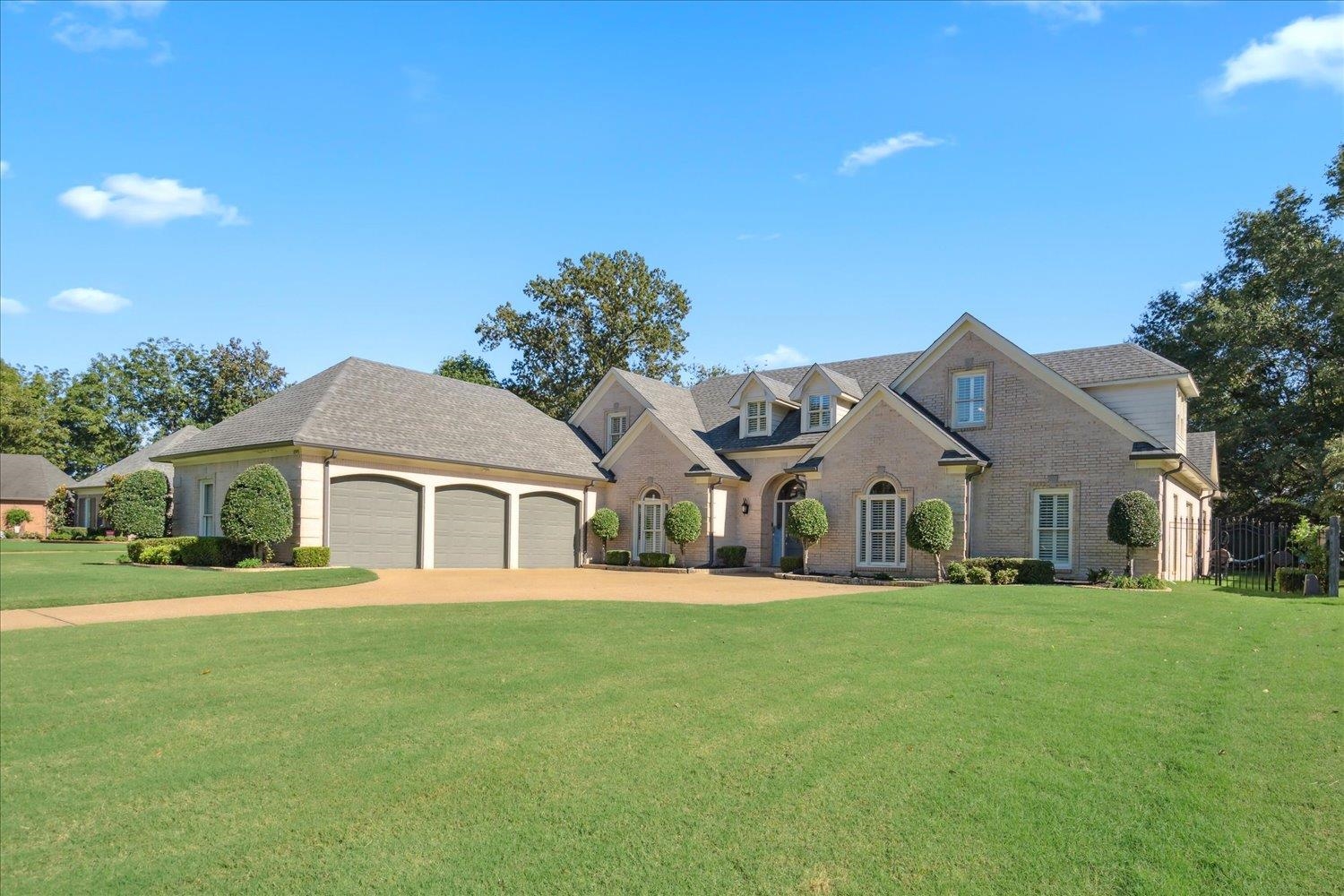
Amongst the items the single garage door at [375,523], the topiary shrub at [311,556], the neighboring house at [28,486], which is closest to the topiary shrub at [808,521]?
the single garage door at [375,523]

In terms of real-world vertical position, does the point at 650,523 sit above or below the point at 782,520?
below

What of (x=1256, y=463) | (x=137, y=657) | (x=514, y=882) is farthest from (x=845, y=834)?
(x=1256, y=463)

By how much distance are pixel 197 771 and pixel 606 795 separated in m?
3.05

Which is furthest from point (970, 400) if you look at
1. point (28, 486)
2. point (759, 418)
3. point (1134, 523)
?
point (28, 486)

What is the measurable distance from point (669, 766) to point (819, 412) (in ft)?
78.9

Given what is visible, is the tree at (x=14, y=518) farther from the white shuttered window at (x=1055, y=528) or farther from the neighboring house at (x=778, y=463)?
the white shuttered window at (x=1055, y=528)

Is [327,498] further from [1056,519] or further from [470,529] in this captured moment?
[1056,519]

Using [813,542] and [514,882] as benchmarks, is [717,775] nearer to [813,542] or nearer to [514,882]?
[514,882]

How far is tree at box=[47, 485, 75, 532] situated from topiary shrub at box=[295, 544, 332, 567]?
137 feet

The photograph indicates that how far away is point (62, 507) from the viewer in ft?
180

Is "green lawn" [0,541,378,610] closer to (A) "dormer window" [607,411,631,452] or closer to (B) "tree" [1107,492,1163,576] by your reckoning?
(A) "dormer window" [607,411,631,452]

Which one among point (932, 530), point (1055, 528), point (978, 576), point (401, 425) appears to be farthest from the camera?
Answer: point (401, 425)

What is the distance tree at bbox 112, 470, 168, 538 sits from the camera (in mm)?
29000

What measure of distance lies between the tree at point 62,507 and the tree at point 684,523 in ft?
147
